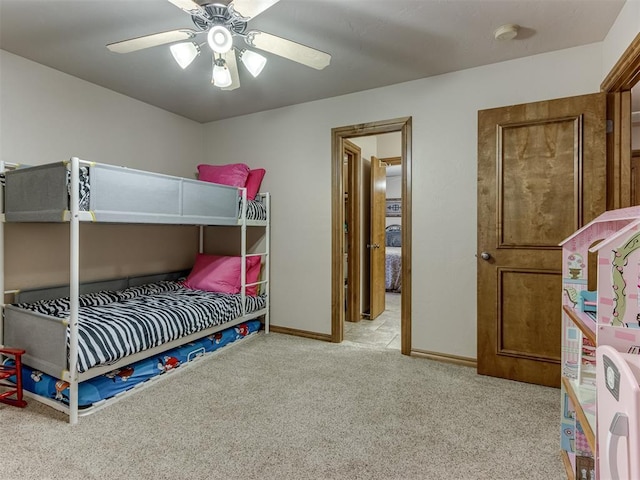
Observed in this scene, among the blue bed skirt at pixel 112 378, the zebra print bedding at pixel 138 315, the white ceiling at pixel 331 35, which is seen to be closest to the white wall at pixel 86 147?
the white ceiling at pixel 331 35

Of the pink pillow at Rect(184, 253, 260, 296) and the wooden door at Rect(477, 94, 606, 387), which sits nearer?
the wooden door at Rect(477, 94, 606, 387)

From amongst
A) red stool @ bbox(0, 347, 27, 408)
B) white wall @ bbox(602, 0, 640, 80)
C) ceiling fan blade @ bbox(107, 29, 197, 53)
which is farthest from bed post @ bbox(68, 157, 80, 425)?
white wall @ bbox(602, 0, 640, 80)

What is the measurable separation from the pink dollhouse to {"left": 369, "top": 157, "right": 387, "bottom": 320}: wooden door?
280 cm

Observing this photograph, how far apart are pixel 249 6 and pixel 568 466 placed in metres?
2.48

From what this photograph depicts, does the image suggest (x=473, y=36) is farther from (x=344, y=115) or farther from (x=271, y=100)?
(x=271, y=100)

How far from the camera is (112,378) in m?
2.23

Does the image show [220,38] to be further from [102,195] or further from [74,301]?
[74,301]

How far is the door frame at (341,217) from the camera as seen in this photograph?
302 centimetres

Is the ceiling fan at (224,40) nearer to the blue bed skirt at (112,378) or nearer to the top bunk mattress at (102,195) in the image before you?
the top bunk mattress at (102,195)

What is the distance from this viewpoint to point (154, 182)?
2.52m

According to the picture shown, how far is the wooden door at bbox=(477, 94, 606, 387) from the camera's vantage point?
7.53ft

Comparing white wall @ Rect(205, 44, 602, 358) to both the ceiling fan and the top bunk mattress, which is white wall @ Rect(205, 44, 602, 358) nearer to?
the top bunk mattress

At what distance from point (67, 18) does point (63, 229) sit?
157 cm

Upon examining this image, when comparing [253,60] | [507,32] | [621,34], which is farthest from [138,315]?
[621,34]
